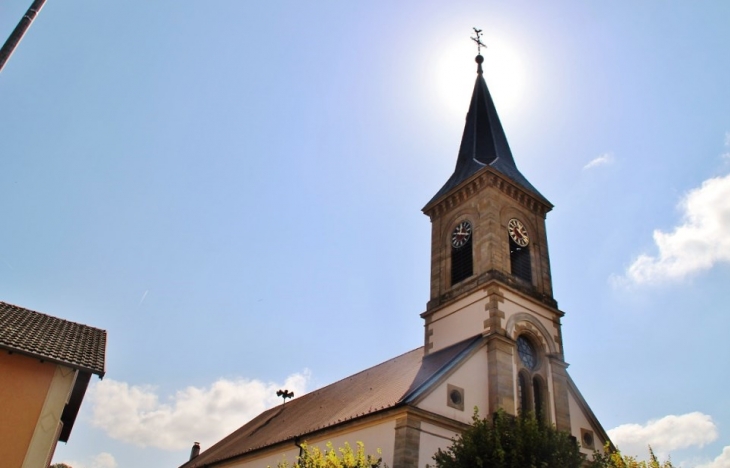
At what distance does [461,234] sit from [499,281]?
159 inches

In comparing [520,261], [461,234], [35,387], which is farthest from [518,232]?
[35,387]

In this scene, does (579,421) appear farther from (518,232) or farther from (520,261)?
(518,232)

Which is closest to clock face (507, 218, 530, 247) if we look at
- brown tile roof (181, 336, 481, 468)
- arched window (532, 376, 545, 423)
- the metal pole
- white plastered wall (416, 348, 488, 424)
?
brown tile roof (181, 336, 481, 468)

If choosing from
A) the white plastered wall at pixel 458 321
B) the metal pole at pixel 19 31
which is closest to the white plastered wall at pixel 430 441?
the white plastered wall at pixel 458 321

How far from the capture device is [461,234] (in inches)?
1045

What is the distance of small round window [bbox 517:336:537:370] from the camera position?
76.0ft

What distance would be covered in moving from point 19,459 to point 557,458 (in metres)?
13.1

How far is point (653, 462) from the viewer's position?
1614 centimetres

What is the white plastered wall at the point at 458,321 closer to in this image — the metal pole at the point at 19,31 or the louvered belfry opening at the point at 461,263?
the louvered belfry opening at the point at 461,263

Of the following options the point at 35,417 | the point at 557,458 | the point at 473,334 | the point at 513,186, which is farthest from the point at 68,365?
the point at 513,186


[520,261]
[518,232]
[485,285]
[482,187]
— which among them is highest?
[482,187]

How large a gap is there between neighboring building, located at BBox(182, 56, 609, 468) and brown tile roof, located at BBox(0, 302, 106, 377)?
872 centimetres

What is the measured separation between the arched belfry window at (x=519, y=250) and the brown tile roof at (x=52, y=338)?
16.7 meters

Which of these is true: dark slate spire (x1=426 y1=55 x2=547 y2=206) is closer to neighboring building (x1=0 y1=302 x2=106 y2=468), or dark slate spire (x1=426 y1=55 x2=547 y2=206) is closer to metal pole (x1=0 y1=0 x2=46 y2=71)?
neighboring building (x1=0 y1=302 x2=106 y2=468)
